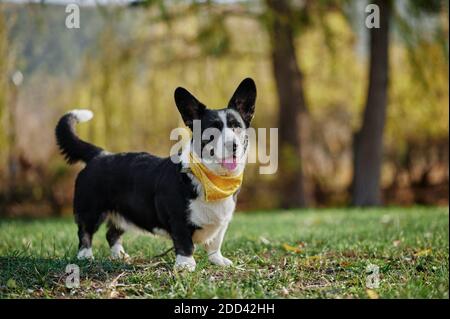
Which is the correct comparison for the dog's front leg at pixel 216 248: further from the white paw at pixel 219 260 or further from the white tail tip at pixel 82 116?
the white tail tip at pixel 82 116

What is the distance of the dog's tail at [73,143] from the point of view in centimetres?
543

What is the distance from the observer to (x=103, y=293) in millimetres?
3746

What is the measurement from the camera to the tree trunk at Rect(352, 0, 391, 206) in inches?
469

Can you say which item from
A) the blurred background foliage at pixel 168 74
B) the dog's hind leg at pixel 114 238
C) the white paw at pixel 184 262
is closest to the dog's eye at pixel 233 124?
the white paw at pixel 184 262

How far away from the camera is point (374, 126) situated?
1223cm

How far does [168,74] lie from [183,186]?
9.21 meters

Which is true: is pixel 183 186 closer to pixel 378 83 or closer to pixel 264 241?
pixel 264 241

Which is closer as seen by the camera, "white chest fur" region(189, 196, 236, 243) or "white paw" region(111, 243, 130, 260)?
"white chest fur" region(189, 196, 236, 243)

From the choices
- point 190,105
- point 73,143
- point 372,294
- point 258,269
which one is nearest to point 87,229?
point 73,143

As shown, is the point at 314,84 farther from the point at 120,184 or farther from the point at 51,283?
the point at 51,283

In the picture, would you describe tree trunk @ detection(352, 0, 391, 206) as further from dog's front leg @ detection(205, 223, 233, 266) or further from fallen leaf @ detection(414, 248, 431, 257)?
dog's front leg @ detection(205, 223, 233, 266)

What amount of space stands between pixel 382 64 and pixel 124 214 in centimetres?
809

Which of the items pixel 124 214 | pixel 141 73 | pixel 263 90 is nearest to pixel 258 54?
pixel 263 90

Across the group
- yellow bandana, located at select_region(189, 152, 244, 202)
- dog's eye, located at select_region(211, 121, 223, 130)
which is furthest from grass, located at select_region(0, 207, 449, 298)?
dog's eye, located at select_region(211, 121, 223, 130)
